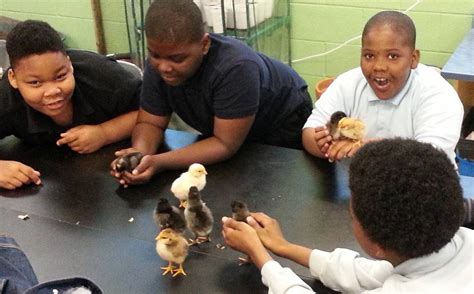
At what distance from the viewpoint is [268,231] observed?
1458 mm

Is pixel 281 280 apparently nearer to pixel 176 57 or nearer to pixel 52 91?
pixel 176 57

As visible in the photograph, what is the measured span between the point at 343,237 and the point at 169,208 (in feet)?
1.36

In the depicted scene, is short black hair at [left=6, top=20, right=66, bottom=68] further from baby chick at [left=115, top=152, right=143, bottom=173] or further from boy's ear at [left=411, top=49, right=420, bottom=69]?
boy's ear at [left=411, top=49, right=420, bottom=69]

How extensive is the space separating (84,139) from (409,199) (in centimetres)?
126

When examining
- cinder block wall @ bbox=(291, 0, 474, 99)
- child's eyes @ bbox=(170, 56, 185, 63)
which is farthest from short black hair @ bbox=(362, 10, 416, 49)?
cinder block wall @ bbox=(291, 0, 474, 99)

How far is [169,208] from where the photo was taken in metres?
1.48

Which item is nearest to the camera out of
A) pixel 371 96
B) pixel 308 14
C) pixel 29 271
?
pixel 29 271

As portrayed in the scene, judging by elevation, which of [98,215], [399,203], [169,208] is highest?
[399,203]

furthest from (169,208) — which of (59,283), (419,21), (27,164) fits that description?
(419,21)

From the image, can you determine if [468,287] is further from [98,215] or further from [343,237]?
[98,215]

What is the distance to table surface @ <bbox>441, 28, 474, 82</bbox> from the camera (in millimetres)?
2354

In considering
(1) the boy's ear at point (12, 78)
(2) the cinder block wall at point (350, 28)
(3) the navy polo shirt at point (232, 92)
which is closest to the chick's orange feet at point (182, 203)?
(3) the navy polo shirt at point (232, 92)

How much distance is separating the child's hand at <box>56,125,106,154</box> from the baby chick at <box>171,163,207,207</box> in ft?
1.54

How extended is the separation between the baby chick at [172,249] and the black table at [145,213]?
25mm
